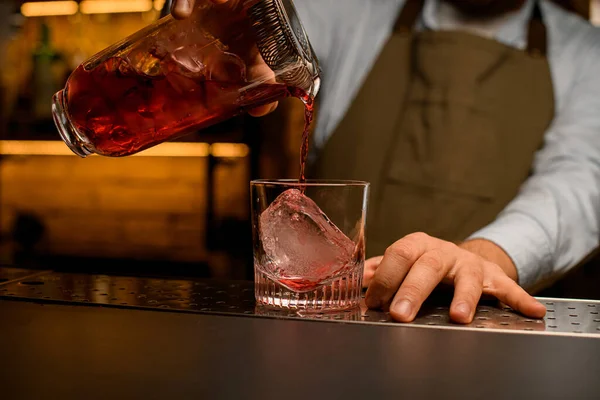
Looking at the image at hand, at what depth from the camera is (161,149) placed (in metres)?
3.04

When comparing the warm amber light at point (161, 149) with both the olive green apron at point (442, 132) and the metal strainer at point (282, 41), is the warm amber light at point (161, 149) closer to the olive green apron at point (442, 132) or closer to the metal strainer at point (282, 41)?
the olive green apron at point (442, 132)

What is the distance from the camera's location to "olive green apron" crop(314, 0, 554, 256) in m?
2.04

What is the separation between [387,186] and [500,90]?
1.40 ft

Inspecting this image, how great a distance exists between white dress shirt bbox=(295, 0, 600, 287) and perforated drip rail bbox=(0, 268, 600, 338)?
2.88 ft

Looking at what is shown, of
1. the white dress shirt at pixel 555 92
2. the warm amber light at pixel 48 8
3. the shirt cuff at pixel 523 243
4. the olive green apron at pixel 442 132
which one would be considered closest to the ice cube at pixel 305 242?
the shirt cuff at pixel 523 243

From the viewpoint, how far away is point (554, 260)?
6.11ft

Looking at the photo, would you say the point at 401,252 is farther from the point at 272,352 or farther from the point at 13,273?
the point at 13,273

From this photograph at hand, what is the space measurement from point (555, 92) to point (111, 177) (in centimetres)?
188

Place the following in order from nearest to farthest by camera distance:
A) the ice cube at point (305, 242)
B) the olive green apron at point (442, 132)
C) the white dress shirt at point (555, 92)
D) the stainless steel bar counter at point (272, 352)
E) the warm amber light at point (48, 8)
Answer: the stainless steel bar counter at point (272, 352)
the ice cube at point (305, 242)
the white dress shirt at point (555, 92)
the olive green apron at point (442, 132)
the warm amber light at point (48, 8)

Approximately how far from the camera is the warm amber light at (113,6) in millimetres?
2873

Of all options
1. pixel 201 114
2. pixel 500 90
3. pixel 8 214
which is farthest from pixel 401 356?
pixel 8 214

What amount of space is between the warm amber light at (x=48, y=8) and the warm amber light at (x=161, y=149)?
0.54m

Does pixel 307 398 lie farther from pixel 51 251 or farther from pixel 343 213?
pixel 51 251

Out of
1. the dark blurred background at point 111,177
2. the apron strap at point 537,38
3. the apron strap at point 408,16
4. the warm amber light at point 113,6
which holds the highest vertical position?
the warm amber light at point 113,6
